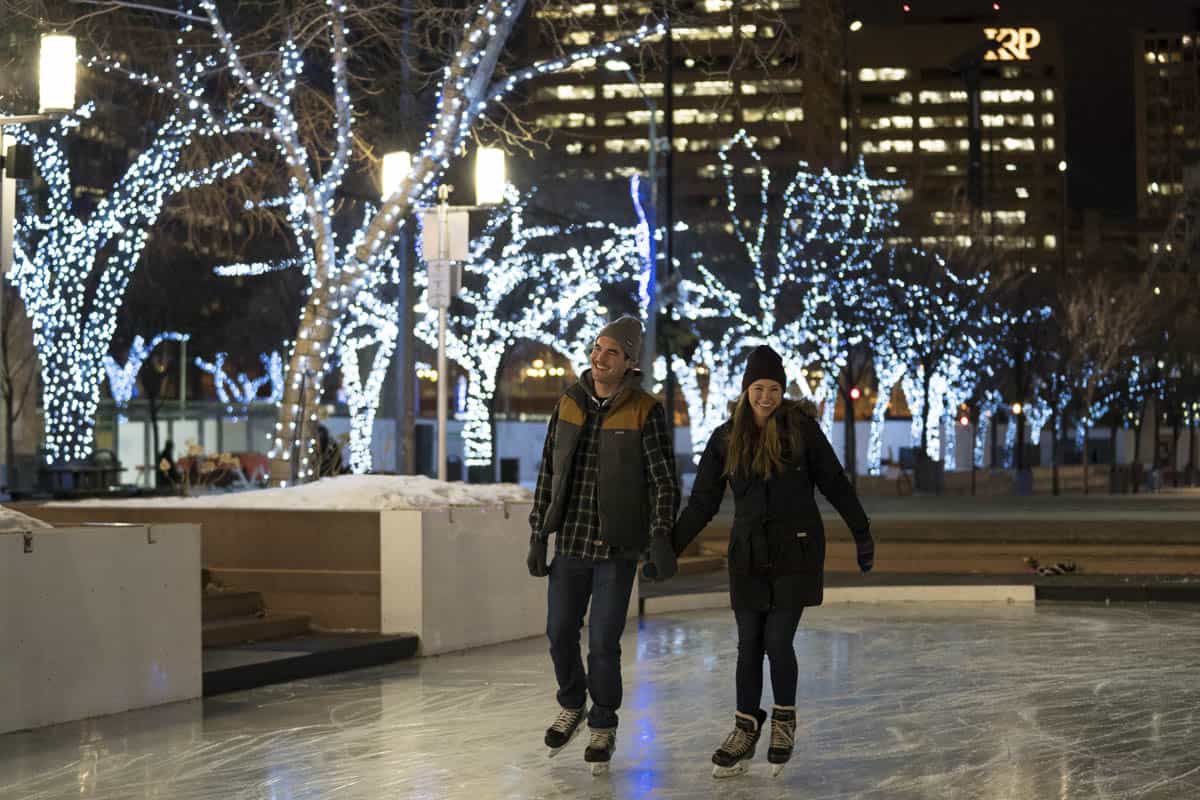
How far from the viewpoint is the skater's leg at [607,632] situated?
8.29m

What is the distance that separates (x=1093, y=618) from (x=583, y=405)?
988 cm

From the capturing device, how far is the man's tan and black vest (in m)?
8.25

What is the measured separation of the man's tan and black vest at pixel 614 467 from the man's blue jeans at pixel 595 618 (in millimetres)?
154

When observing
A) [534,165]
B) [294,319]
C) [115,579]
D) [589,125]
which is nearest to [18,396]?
[294,319]

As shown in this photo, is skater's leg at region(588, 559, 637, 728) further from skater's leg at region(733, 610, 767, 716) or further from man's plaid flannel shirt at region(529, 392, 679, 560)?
skater's leg at region(733, 610, 767, 716)

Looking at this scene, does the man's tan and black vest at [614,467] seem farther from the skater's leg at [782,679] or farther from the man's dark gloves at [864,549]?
the man's dark gloves at [864,549]

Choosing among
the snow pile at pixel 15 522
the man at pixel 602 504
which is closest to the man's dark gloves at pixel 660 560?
the man at pixel 602 504

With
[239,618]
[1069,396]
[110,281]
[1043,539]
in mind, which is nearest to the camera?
[239,618]

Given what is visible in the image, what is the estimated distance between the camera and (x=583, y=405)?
8391mm

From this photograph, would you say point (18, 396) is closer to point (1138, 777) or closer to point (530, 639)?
point (530, 639)

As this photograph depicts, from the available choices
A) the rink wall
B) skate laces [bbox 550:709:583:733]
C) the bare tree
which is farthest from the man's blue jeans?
the bare tree

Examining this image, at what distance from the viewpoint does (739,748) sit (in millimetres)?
8305

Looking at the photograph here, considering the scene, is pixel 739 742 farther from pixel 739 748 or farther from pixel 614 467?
pixel 614 467

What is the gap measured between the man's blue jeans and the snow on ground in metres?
5.55
